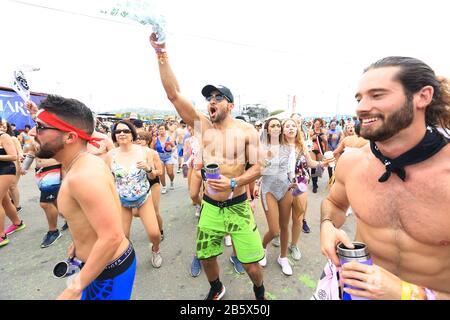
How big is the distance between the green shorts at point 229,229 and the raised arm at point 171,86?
0.98 metres

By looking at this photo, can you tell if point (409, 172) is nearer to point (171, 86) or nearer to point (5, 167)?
point (171, 86)

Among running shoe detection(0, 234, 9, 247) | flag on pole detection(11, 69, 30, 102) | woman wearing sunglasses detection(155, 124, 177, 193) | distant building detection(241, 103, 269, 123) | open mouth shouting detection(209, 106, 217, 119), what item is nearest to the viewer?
open mouth shouting detection(209, 106, 217, 119)

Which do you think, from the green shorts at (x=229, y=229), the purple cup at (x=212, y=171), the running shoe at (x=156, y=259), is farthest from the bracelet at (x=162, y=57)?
the running shoe at (x=156, y=259)

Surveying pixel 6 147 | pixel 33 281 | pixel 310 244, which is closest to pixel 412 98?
pixel 310 244

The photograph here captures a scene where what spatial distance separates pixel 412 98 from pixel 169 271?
317 centimetres

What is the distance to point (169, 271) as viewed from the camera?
3006 mm

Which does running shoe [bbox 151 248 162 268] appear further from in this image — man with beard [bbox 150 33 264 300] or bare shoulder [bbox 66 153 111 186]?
bare shoulder [bbox 66 153 111 186]

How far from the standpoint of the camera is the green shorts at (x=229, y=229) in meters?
2.27

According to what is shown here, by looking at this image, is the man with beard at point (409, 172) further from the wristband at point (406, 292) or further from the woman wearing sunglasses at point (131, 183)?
the woman wearing sunglasses at point (131, 183)

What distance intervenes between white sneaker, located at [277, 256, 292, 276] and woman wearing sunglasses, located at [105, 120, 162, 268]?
5.68 feet

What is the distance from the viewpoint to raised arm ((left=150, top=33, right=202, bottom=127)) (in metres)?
1.94

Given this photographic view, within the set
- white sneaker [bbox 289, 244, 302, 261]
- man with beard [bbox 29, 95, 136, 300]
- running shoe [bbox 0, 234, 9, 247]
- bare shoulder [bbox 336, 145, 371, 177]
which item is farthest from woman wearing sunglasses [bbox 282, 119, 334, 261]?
running shoe [bbox 0, 234, 9, 247]

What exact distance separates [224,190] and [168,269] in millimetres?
1707
